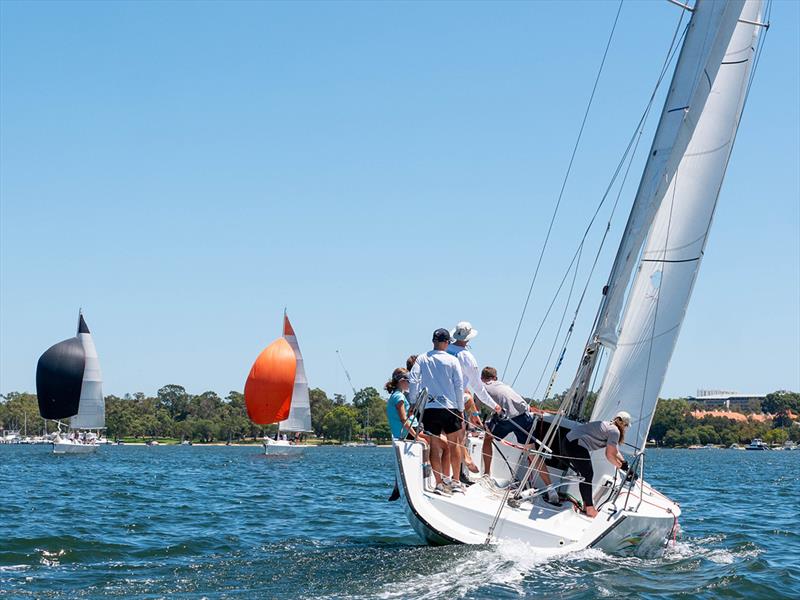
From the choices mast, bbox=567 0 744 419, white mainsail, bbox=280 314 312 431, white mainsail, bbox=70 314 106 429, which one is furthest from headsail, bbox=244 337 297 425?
mast, bbox=567 0 744 419

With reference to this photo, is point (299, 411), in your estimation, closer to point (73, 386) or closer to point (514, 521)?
point (73, 386)

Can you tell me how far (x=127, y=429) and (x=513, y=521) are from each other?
126256mm

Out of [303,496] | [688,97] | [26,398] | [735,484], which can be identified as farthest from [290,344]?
[26,398]

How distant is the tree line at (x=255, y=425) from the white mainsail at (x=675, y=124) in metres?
119

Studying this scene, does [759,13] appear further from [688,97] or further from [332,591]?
[332,591]

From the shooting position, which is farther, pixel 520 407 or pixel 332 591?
pixel 520 407

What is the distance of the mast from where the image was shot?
1215 centimetres

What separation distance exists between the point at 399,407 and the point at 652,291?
3.59 m

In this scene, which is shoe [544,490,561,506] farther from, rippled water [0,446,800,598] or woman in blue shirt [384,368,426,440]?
woman in blue shirt [384,368,426,440]

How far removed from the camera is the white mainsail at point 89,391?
61.9 metres

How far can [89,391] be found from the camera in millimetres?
62406

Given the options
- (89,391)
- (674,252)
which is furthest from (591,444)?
(89,391)

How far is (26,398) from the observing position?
16175cm

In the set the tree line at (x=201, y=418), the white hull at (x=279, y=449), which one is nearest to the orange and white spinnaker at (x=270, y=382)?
the white hull at (x=279, y=449)
